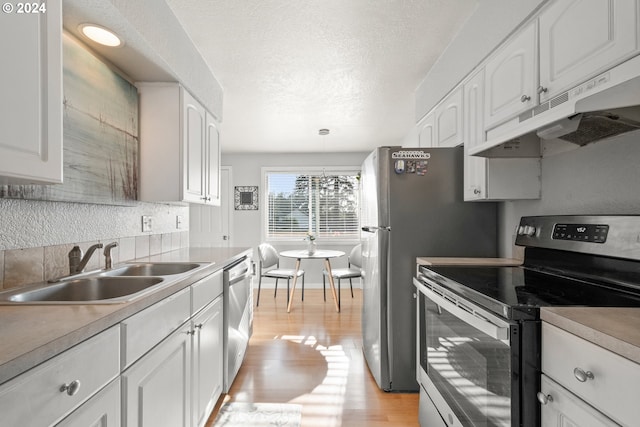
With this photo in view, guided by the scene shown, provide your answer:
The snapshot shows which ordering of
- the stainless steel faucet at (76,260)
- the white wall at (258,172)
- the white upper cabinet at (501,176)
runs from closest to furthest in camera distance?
1. the stainless steel faucet at (76,260)
2. the white upper cabinet at (501,176)
3. the white wall at (258,172)

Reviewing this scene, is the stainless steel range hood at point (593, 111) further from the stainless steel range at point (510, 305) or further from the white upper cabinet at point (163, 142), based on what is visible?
the white upper cabinet at point (163, 142)

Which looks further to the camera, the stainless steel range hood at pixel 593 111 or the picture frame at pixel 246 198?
the picture frame at pixel 246 198

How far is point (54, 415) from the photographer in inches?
26.0

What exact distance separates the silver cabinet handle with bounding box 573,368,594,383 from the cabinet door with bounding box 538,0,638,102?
36.4 inches

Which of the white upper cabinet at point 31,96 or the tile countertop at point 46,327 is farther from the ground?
the white upper cabinet at point 31,96

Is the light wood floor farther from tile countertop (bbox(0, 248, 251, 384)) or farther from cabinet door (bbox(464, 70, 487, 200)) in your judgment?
cabinet door (bbox(464, 70, 487, 200))

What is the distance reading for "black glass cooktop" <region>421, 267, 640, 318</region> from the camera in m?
0.94

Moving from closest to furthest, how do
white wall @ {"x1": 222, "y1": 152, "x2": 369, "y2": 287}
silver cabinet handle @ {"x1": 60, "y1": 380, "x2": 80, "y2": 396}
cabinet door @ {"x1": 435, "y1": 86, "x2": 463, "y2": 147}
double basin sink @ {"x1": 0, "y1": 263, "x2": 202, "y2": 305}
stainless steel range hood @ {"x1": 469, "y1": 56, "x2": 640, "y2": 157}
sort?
1. silver cabinet handle @ {"x1": 60, "y1": 380, "x2": 80, "y2": 396}
2. stainless steel range hood @ {"x1": 469, "y1": 56, "x2": 640, "y2": 157}
3. double basin sink @ {"x1": 0, "y1": 263, "x2": 202, "y2": 305}
4. cabinet door @ {"x1": 435, "y1": 86, "x2": 463, "y2": 147}
5. white wall @ {"x1": 222, "y1": 152, "x2": 369, "y2": 287}

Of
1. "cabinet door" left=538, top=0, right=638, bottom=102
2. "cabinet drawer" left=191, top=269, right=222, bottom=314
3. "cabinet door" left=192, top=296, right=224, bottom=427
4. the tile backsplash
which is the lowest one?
"cabinet door" left=192, top=296, right=224, bottom=427

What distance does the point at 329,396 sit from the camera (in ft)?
6.86

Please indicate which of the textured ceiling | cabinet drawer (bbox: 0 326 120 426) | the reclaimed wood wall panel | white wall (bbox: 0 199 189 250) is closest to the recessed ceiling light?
the reclaimed wood wall panel

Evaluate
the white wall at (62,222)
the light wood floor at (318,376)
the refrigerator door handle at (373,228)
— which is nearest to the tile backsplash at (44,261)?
the white wall at (62,222)

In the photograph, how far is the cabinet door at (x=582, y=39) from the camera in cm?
97

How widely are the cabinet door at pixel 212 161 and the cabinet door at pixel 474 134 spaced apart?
6.20 feet
